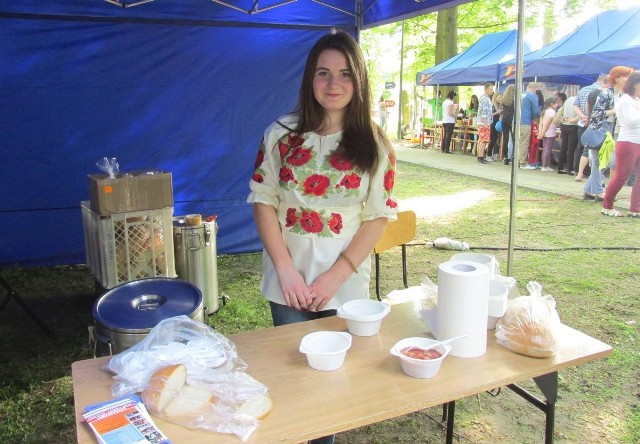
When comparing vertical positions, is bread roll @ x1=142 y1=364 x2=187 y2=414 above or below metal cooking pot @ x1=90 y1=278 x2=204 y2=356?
above

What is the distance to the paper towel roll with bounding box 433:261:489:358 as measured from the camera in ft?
4.76

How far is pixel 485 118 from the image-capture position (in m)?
12.4

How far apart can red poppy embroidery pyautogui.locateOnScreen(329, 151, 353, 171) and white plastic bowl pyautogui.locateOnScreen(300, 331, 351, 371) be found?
58 cm

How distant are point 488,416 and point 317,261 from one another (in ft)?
5.15

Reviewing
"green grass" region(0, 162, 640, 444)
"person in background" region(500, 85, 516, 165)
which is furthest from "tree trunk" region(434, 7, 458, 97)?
"green grass" region(0, 162, 640, 444)

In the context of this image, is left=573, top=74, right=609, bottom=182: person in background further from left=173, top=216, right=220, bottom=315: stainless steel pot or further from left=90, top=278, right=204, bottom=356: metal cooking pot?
left=90, top=278, right=204, bottom=356: metal cooking pot

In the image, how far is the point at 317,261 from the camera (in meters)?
1.89

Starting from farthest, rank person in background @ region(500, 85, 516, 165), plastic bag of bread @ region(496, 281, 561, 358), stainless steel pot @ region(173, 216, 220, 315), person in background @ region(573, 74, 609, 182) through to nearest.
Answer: person in background @ region(500, 85, 516, 165)
person in background @ region(573, 74, 609, 182)
stainless steel pot @ region(173, 216, 220, 315)
plastic bag of bread @ region(496, 281, 561, 358)

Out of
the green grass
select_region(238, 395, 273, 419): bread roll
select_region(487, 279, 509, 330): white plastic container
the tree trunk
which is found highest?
the tree trunk

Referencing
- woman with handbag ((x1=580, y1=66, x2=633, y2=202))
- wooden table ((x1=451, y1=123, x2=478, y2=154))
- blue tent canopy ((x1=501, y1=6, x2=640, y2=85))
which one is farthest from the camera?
wooden table ((x1=451, y1=123, x2=478, y2=154))

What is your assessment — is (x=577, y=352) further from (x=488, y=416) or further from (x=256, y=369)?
(x=488, y=416)

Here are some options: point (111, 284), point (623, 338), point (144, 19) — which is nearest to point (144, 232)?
point (111, 284)

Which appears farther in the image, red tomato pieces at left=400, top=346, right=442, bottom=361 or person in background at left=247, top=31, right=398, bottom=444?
person in background at left=247, top=31, right=398, bottom=444

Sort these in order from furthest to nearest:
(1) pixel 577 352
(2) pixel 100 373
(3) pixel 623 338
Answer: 1. (3) pixel 623 338
2. (1) pixel 577 352
3. (2) pixel 100 373
